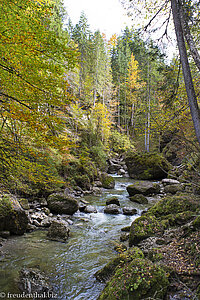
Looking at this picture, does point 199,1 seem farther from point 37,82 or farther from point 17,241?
point 17,241

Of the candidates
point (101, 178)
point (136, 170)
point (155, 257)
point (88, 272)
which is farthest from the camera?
point (136, 170)

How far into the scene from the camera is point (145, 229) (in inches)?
182

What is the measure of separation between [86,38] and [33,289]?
33.5 metres

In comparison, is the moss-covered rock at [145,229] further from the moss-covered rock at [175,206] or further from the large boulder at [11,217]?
the large boulder at [11,217]

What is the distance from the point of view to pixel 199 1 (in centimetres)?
451

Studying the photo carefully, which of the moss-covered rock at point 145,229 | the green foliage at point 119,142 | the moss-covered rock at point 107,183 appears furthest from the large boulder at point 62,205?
the green foliage at point 119,142

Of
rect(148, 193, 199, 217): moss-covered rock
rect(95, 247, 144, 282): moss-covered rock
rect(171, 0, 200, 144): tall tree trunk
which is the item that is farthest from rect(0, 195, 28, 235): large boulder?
rect(171, 0, 200, 144): tall tree trunk

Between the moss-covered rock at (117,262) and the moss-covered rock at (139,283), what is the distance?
53 cm

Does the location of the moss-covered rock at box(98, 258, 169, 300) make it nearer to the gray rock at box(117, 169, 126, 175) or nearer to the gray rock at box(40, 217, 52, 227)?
the gray rock at box(40, 217, 52, 227)

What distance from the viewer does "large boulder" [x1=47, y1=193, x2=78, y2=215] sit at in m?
8.11

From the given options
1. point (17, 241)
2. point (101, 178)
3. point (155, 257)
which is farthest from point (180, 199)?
point (101, 178)

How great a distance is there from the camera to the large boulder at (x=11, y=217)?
18.2 ft

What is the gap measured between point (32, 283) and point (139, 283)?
206 centimetres

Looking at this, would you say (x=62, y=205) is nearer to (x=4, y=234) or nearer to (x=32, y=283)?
(x=4, y=234)
